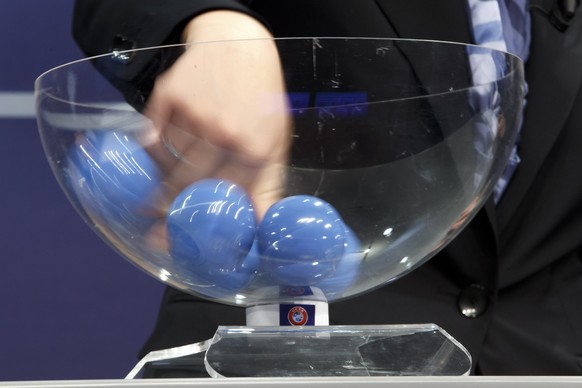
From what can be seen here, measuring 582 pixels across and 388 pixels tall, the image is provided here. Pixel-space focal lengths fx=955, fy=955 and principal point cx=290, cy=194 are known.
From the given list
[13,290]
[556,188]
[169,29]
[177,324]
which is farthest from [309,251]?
[13,290]

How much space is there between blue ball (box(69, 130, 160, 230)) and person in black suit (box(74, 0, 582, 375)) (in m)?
0.19

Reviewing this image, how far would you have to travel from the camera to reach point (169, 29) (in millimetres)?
539

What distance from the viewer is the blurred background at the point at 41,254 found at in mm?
1330

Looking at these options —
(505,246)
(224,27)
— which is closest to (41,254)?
(505,246)

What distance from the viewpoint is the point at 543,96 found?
781 millimetres

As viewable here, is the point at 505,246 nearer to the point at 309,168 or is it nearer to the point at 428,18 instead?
the point at 428,18

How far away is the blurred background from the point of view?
133 cm

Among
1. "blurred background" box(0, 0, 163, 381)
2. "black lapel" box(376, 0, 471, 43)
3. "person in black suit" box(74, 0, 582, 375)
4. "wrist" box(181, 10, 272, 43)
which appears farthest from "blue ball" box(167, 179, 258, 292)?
"blurred background" box(0, 0, 163, 381)

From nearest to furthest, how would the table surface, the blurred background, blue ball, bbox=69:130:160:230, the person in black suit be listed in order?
the table surface, blue ball, bbox=69:130:160:230, the person in black suit, the blurred background

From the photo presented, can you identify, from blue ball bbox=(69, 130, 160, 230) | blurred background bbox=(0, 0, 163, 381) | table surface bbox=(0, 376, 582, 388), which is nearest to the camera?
table surface bbox=(0, 376, 582, 388)

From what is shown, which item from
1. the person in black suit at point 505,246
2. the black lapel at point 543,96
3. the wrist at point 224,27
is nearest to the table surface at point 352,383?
the wrist at point 224,27

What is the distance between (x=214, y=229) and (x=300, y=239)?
0.04m

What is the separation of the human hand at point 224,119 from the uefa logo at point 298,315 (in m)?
0.06

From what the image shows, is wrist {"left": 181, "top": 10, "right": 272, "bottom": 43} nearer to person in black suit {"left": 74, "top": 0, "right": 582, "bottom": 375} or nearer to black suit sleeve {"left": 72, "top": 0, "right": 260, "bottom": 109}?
black suit sleeve {"left": 72, "top": 0, "right": 260, "bottom": 109}
